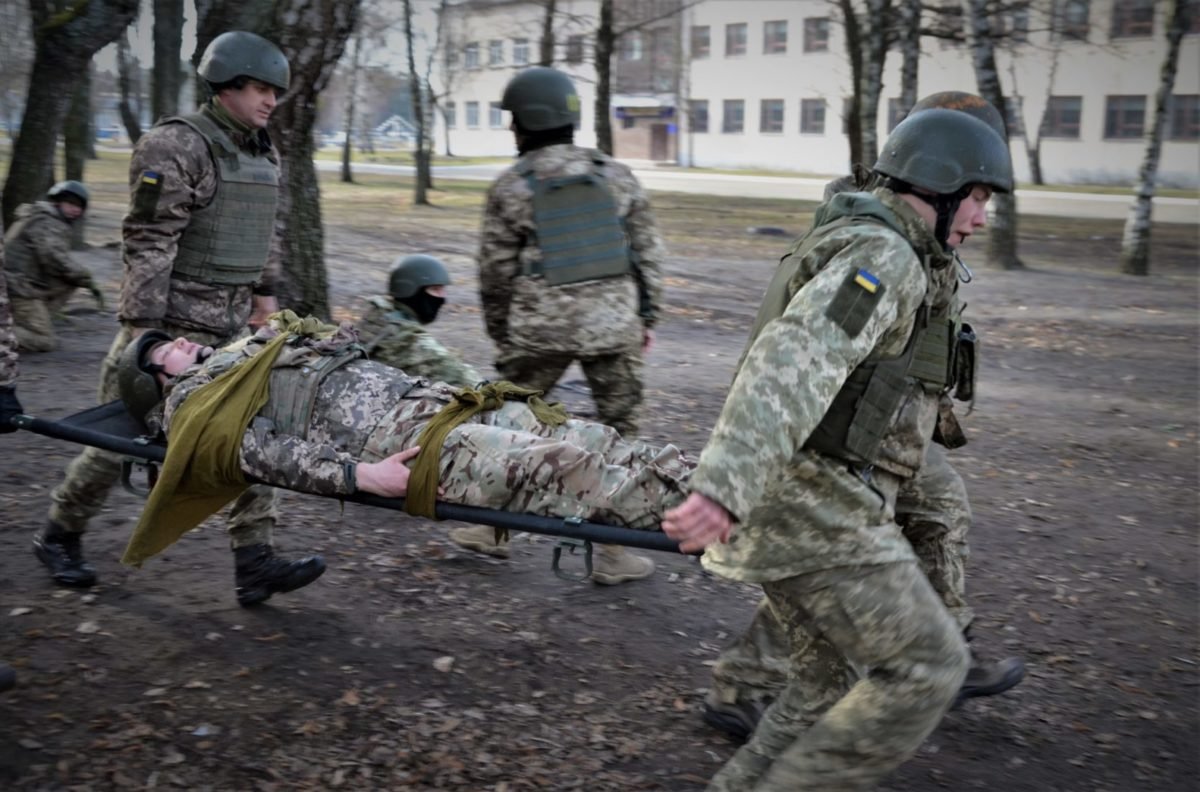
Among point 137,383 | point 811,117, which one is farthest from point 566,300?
point 811,117

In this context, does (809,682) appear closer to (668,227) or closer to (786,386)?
(786,386)

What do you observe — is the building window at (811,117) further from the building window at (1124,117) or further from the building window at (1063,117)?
the building window at (1124,117)

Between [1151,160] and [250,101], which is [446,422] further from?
[1151,160]

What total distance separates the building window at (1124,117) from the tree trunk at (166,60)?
34978 millimetres

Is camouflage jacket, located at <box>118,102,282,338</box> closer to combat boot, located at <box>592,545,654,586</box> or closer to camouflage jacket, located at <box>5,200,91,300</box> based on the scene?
combat boot, located at <box>592,545,654,586</box>

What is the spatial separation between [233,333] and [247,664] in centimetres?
144

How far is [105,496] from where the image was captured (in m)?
4.81

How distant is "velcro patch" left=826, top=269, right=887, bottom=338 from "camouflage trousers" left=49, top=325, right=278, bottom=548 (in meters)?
2.63

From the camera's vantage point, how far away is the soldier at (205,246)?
470cm

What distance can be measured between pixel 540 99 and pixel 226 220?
1.38m

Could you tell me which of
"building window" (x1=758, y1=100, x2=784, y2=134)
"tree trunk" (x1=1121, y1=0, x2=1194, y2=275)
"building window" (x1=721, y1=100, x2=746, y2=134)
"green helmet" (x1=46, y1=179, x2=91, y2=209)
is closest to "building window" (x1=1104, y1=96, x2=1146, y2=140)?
"building window" (x1=758, y1=100, x2=784, y2=134)

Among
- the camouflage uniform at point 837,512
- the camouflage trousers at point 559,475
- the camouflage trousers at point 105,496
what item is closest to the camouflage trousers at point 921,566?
the camouflage trousers at point 559,475

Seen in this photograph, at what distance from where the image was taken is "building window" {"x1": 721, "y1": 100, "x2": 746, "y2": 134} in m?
54.3

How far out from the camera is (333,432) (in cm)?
417
